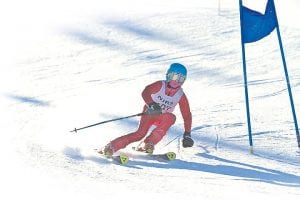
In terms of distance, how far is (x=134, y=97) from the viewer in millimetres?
10000

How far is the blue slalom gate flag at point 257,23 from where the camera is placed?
7363 millimetres

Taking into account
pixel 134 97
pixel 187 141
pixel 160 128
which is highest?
pixel 134 97

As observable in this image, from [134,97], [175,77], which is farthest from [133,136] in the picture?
[134,97]

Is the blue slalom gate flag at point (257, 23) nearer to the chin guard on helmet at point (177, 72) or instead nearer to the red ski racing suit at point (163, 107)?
the chin guard on helmet at point (177, 72)

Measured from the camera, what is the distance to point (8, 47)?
41.8ft

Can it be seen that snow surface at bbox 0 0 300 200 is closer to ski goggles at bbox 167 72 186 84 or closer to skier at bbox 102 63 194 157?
skier at bbox 102 63 194 157

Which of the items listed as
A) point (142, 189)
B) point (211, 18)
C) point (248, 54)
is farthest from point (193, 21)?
point (142, 189)

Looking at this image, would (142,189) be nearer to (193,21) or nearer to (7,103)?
(7,103)

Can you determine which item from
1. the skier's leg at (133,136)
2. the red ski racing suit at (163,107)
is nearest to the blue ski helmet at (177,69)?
the red ski racing suit at (163,107)

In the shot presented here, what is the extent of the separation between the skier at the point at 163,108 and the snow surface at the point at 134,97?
0.23 m

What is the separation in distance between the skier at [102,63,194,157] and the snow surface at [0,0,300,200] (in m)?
0.23

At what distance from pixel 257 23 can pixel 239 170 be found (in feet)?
5.35

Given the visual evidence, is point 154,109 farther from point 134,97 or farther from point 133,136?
point 134,97

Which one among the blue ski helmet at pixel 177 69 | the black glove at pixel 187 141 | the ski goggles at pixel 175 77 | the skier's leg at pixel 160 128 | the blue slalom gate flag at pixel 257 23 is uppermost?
the blue slalom gate flag at pixel 257 23
